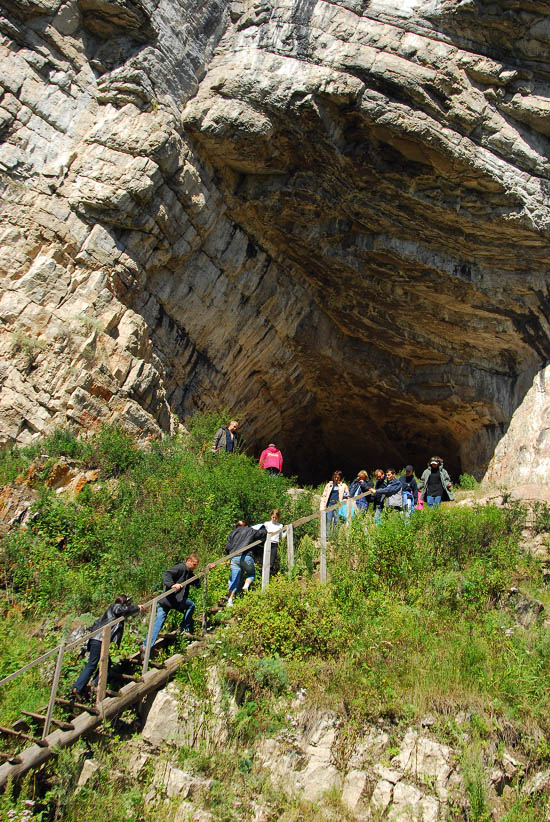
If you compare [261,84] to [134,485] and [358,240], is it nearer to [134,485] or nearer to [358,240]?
[358,240]

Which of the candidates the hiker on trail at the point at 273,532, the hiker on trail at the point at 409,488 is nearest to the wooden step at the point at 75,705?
the hiker on trail at the point at 273,532

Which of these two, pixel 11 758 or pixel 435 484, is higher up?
pixel 435 484

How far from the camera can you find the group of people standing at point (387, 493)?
10703 mm

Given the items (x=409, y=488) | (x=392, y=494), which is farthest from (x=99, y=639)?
(x=409, y=488)

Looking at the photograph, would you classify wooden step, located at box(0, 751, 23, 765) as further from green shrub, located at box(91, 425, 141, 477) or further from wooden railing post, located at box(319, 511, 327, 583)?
green shrub, located at box(91, 425, 141, 477)

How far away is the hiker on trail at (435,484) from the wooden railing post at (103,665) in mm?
7126

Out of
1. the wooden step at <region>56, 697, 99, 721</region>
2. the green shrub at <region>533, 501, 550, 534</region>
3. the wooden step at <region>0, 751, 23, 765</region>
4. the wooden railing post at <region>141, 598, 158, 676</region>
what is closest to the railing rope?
the wooden railing post at <region>141, 598, 158, 676</region>

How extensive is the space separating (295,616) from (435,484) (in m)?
5.55

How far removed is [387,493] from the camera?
11133 mm

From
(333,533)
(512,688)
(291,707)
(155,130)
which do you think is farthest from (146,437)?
(512,688)

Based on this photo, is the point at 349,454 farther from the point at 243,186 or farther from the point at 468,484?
the point at 243,186

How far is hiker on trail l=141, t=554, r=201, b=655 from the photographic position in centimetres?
710

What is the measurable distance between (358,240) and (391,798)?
42.1ft

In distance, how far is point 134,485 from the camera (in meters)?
11.2
